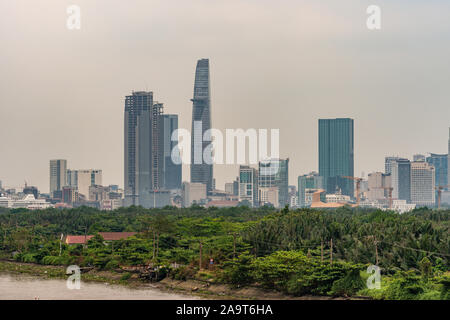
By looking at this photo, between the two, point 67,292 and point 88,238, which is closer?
point 67,292

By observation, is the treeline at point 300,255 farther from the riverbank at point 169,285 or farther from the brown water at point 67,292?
the brown water at point 67,292

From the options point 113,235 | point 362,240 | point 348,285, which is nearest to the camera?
point 348,285

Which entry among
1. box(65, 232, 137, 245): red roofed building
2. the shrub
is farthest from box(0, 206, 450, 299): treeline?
box(65, 232, 137, 245): red roofed building

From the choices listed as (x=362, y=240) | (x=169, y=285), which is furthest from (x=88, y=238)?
(x=362, y=240)

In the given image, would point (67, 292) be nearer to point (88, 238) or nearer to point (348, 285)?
point (348, 285)

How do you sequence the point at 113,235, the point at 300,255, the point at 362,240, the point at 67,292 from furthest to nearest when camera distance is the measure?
1. the point at 113,235
2. the point at 362,240
3. the point at 67,292
4. the point at 300,255

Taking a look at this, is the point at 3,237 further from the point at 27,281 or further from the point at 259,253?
the point at 259,253

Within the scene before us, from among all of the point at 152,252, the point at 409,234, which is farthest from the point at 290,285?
the point at 152,252

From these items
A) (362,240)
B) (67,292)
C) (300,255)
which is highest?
(362,240)
